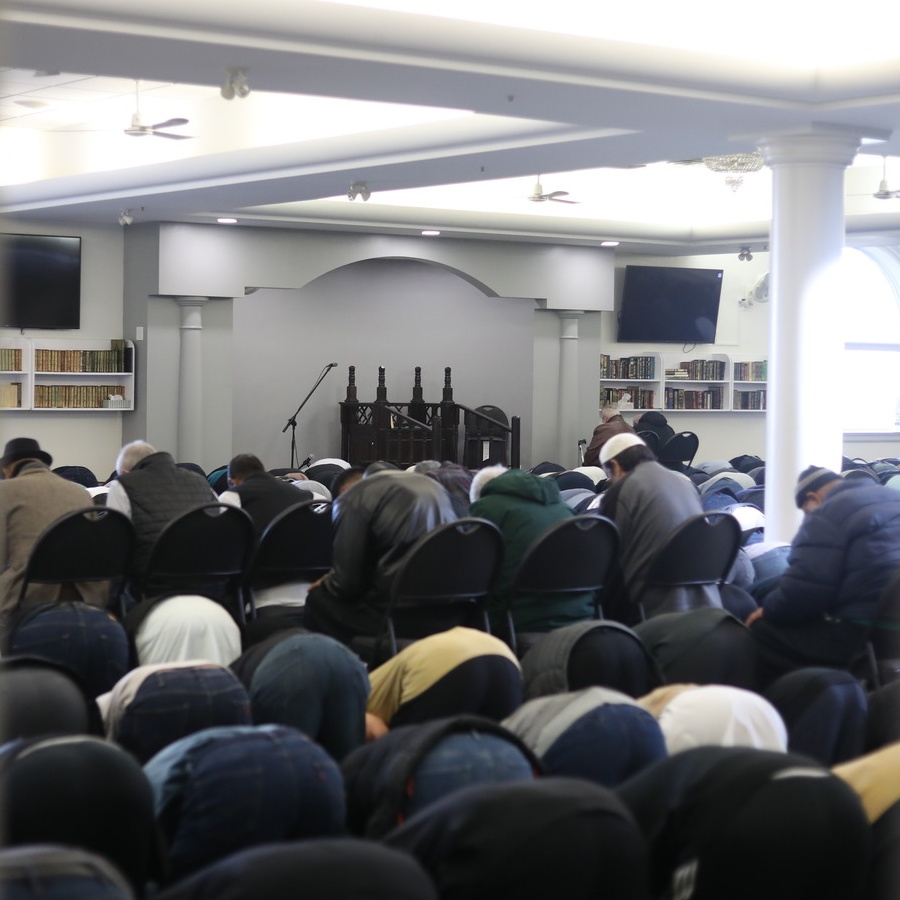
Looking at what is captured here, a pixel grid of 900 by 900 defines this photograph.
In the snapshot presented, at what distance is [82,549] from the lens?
16.9 ft

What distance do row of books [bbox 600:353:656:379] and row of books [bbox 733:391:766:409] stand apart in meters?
1.37

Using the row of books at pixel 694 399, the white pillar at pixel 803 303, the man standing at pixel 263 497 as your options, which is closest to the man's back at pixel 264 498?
the man standing at pixel 263 497

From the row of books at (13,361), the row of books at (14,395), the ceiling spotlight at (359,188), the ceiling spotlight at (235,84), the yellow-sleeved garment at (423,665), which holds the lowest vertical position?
the yellow-sleeved garment at (423,665)

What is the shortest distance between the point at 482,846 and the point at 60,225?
38.6 ft

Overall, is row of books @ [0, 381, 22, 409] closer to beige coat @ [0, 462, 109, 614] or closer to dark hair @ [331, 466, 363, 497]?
dark hair @ [331, 466, 363, 497]

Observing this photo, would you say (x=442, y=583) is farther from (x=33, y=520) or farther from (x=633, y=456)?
(x=33, y=520)

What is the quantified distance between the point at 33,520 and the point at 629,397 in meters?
11.1

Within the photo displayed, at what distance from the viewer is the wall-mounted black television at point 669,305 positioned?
15578mm

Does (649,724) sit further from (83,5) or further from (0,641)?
(83,5)

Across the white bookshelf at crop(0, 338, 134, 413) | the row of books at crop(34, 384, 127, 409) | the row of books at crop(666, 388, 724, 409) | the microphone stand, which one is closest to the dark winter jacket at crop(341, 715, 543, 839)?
the white bookshelf at crop(0, 338, 134, 413)

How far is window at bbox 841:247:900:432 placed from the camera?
17.6m

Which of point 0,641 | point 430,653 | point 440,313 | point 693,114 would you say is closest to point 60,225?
point 440,313

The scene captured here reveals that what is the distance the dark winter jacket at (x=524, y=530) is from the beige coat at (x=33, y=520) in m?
1.61

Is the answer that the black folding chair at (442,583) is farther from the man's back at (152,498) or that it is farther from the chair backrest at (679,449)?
the chair backrest at (679,449)
